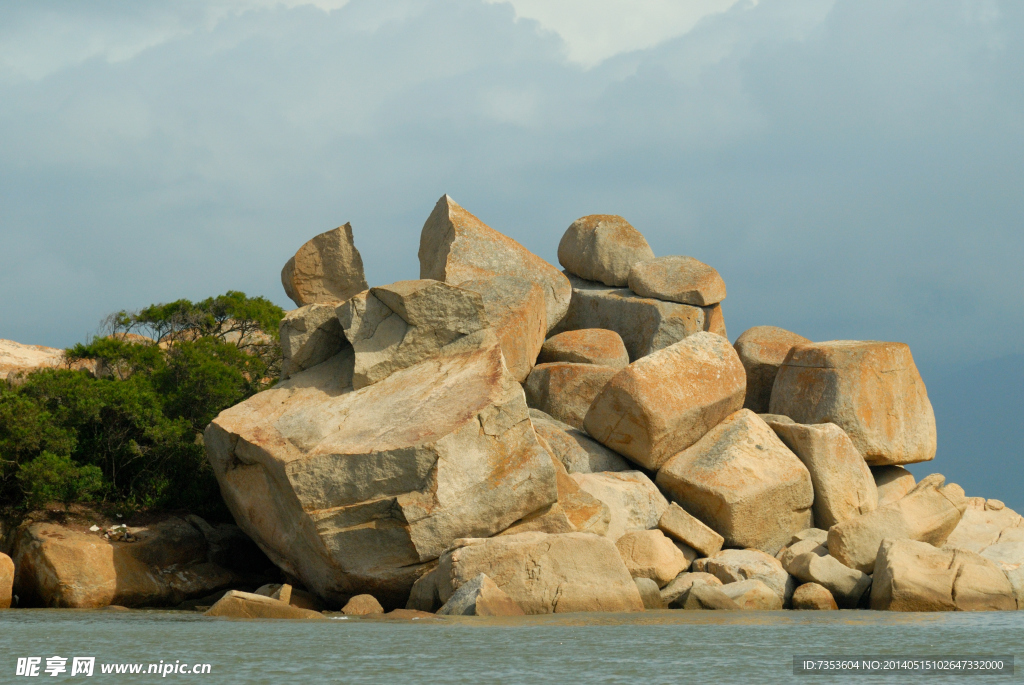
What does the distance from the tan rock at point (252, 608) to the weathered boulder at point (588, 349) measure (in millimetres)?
8792

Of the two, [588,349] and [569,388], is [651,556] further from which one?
[588,349]

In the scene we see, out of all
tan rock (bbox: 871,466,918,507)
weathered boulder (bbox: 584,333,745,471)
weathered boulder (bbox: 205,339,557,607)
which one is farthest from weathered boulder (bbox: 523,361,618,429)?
tan rock (bbox: 871,466,918,507)

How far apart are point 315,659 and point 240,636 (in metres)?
2.06

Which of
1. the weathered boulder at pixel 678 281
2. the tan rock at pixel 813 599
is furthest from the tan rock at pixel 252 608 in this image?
the weathered boulder at pixel 678 281

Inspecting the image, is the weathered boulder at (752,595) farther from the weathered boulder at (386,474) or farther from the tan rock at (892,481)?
the tan rock at (892,481)

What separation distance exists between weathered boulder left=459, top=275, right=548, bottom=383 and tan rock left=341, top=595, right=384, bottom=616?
553 cm

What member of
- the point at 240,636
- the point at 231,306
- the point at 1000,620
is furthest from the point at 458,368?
the point at 231,306

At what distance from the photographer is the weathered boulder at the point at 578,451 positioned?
1845 centimetres

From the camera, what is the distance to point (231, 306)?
2809 centimetres

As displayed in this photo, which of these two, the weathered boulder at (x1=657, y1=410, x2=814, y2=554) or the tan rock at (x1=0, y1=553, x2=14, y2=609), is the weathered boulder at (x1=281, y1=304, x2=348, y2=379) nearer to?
the tan rock at (x1=0, y1=553, x2=14, y2=609)

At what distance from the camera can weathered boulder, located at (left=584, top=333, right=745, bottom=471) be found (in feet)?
58.4

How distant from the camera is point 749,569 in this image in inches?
616

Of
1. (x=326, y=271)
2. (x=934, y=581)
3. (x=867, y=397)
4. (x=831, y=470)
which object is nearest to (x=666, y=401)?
(x=831, y=470)

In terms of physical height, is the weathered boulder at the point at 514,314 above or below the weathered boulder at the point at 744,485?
above
